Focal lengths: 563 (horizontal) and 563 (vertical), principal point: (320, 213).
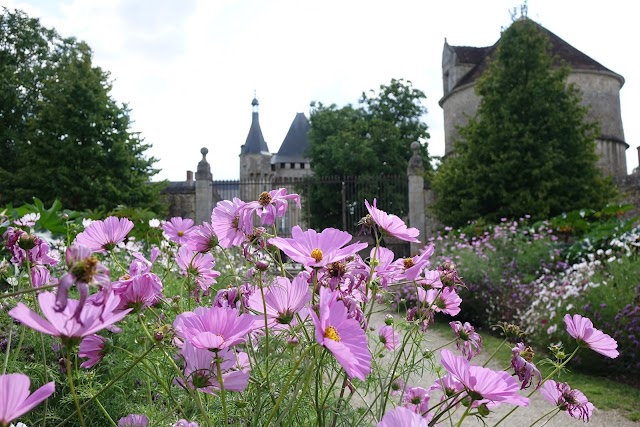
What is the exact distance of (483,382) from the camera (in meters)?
0.96

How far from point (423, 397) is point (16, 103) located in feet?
87.7

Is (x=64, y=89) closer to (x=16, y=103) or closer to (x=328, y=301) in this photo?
(x=16, y=103)

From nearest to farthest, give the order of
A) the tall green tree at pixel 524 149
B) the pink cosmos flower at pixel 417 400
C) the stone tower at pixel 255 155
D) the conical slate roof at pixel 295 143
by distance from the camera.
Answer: the pink cosmos flower at pixel 417 400, the tall green tree at pixel 524 149, the stone tower at pixel 255 155, the conical slate roof at pixel 295 143

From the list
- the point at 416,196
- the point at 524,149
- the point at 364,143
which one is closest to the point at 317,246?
the point at 524,149

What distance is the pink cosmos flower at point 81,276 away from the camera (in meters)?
0.59

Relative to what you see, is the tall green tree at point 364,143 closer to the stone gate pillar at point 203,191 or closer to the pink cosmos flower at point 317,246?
the stone gate pillar at point 203,191

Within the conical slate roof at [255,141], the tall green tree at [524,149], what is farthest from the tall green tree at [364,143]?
the conical slate roof at [255,141]

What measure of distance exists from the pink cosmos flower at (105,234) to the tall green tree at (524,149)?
598 inches

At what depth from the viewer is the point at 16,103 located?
947 inches

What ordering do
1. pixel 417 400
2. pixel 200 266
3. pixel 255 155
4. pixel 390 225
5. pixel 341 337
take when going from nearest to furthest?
pixel 341 337
pixel 390 225
pixel 417 400
pixel 200 266
pixel 255 155

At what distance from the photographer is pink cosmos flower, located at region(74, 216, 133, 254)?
1.25m

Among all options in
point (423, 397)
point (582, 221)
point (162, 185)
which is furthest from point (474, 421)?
point (162, 185)

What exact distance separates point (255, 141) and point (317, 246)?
174 ft

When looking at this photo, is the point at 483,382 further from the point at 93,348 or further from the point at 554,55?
the point at 554,55
